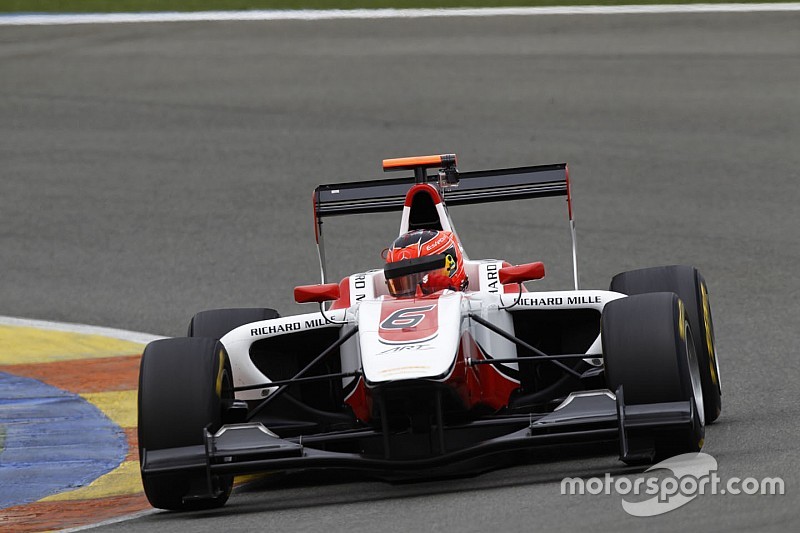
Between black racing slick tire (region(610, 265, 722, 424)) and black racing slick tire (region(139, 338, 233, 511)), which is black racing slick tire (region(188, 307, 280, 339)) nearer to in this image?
black racing slick tire (region(139, 338, 233, 511))

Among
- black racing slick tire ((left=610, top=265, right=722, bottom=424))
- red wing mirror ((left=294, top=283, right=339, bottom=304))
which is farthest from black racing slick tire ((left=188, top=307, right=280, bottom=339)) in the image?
black racing slick tire ((left=610, top=265, right=722, bottom=424))

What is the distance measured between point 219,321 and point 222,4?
1192 cm

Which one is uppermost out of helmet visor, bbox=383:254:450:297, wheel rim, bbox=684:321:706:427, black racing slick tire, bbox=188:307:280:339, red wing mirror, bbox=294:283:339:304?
helmet visor, bbox=383:254:450:297

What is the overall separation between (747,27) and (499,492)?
Result: 12.8 m

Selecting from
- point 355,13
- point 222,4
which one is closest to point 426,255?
point 355,13

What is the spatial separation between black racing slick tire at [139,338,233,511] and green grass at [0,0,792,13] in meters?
12.9

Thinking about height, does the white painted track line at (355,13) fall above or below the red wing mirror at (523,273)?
above

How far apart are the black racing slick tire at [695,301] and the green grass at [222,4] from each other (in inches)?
444

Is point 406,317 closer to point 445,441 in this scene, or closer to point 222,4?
point 445,441

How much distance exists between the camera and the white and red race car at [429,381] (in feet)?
23.4

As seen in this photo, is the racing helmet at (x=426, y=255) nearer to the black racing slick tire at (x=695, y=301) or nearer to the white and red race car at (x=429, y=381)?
the white and red race car at (x=429, y=381)

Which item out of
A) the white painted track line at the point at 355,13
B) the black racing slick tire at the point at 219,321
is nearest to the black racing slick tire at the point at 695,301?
the black racing slick tire at the point at 219,321

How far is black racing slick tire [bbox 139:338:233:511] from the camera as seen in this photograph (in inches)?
286

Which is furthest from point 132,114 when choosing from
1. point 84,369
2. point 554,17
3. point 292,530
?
point 292,530
